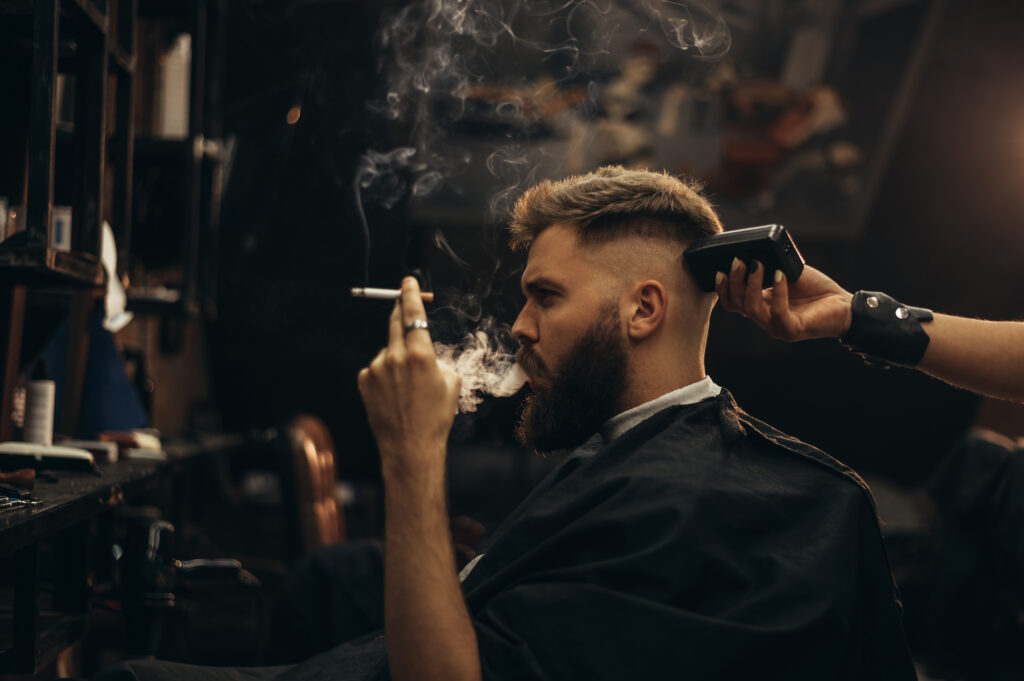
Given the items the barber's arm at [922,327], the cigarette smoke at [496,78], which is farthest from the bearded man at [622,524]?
the cigarette smoke at [496,78]

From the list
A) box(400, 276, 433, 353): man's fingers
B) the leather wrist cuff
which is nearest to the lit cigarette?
box(400, 276, 433, 353): man's fingers

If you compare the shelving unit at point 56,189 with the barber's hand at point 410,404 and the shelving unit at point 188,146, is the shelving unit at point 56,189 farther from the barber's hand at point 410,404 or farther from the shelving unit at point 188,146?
the barber's hand at point 410,404

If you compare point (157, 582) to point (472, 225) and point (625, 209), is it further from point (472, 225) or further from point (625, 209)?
point (472, 225)

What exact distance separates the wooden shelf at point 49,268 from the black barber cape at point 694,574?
94cm

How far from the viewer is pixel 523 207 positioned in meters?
1.65

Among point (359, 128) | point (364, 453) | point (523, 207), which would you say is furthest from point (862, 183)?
point (523, 207)

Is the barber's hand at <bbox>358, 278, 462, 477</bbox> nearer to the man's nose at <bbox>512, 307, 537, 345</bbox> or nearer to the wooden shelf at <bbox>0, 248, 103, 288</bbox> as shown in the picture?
the man's nose at <bbox>512, 307, 537, 345</bbox>

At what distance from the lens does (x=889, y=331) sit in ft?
4.37

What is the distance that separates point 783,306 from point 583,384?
36 centimetres

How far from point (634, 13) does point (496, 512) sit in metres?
3.29

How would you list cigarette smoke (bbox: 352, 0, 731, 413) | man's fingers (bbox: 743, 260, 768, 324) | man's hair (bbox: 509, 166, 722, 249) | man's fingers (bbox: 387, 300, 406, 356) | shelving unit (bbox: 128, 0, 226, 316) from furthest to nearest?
1. cigarette smoke (bbox: 352, 0, 731, 413)
2. shelving unit (bbox: 128, 0, 226, 316)
3. man's hair (bbox: 509, 166, 722, 249)
4. man's fingers (bbox: 743, 260, 768, 324)
5. man's fingers (bbox: 387, 300, 406, 356)

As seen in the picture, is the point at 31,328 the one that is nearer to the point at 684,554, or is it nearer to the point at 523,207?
the point at 523,207

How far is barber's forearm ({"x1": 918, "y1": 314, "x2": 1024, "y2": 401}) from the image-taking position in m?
1.28

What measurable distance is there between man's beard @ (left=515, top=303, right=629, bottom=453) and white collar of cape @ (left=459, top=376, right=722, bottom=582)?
2 centimetres
